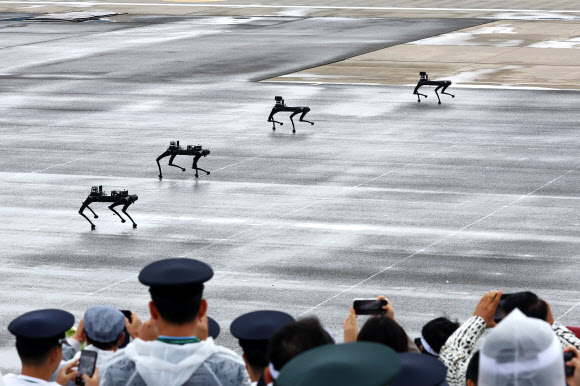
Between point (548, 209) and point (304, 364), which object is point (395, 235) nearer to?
point (548, 209)

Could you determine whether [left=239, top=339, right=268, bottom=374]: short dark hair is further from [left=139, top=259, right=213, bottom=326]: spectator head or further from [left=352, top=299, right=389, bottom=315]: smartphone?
[left=352, top=299, right=389, bottom=315]: smartphone

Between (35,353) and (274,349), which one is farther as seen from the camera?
(35,353)

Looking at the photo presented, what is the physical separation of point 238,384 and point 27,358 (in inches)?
61.5

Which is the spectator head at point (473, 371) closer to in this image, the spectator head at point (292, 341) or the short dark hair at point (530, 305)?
the short dark hair at point (530, 305)

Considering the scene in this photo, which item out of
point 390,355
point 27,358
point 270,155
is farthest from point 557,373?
point 270,155

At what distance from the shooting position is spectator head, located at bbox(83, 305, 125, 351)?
22.6ft

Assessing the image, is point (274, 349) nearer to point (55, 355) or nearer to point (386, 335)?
point (386, 335)

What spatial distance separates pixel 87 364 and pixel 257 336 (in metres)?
1.12

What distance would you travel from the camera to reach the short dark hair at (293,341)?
16.0 feet

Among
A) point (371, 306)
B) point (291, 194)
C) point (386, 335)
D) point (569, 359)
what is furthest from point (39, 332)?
point (291, 194)

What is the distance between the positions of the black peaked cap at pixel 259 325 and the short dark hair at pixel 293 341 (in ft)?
2.95

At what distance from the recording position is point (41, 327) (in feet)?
20.7

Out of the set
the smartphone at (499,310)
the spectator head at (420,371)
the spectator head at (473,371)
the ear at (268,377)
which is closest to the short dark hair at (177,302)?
the ear at (268,377)

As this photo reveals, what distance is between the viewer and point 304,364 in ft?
12.4
